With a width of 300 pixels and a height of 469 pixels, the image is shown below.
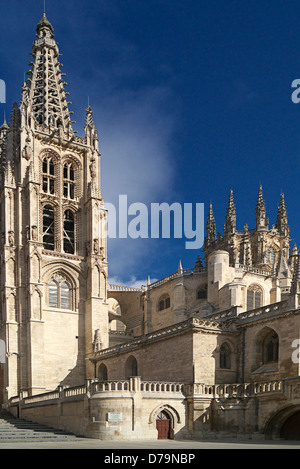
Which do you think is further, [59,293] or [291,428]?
[59,293]

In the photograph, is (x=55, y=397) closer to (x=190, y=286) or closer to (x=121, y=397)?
(x=121, y=397)

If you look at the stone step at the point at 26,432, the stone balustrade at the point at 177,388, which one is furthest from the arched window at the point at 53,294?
the stone balustrade at the point at 177,388

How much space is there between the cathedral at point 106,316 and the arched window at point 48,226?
121 mm

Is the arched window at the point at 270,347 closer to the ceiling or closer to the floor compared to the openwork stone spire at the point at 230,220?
closer to the floor

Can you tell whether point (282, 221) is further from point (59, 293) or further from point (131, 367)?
point (131, 367)

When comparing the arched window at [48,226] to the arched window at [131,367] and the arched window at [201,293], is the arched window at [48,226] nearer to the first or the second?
the arched window at [201,293]

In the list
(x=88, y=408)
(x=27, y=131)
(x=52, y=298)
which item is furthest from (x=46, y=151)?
(x=88, y=408)

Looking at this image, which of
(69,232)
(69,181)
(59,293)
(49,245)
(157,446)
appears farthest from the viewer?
(69,181)

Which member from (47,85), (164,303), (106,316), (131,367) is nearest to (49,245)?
(106,316)

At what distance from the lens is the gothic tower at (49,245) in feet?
136

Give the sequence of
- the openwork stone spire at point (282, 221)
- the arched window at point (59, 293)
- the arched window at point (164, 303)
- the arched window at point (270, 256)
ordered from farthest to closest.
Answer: the openwork stone spire at point (282, 221) < the arched window at point (270, 256) < the arched window at point (164, 303) < the arched window at point (59, 293)

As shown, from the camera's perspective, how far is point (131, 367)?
1475 inches

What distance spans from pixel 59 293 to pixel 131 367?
10.6 meters

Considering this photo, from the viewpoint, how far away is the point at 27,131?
46.2m
